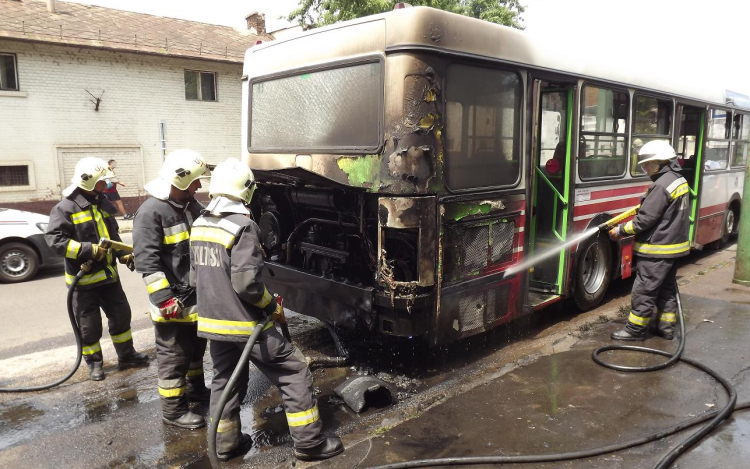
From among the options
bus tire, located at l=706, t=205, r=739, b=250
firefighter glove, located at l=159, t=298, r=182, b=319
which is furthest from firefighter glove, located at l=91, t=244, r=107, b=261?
bus tire, located at l=706, t=205, r=739, b=250

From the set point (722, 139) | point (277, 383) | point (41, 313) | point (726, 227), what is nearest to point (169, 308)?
point (277, 383)

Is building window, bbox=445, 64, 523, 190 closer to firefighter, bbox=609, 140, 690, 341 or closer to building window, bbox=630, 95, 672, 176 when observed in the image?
firefighter, bbox=609, 140, 690, 341

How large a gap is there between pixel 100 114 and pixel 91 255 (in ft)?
40.6

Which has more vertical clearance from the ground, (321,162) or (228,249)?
(321,162)

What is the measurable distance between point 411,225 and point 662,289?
9.88 ft

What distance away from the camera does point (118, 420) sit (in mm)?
3883

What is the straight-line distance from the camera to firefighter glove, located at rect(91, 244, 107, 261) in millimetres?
4434

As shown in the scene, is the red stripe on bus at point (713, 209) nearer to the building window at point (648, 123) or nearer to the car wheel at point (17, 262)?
the building window at point (648, 123)

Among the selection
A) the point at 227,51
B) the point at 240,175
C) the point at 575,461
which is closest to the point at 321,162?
the point at 240,175

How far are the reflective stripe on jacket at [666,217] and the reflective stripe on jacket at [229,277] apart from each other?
3.75 metres

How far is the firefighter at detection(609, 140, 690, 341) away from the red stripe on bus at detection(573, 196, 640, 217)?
0.50 meters

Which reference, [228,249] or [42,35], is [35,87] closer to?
[42,35]

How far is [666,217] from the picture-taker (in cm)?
519

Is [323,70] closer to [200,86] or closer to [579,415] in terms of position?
[579,415]
